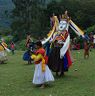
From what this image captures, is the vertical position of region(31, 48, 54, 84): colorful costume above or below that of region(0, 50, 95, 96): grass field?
above

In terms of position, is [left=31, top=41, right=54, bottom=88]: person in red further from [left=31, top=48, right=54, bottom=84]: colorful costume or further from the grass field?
the grass field

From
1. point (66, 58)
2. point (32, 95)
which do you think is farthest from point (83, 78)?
point (32, 95)

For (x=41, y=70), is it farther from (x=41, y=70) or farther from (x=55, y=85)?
(x=55, y=85)

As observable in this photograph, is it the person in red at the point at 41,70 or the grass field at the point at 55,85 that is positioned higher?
the person in red at the point at 41,70

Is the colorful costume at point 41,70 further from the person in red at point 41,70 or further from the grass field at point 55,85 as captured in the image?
the grass field at point 55,85

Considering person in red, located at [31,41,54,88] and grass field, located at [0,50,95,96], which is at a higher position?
person in red, located at [31,41,54,88]

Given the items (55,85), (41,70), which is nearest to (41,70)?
(41,70)

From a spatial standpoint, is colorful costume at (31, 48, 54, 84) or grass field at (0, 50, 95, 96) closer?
grass field at (0, 50, 95, 96)

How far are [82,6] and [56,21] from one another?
51.9 meters

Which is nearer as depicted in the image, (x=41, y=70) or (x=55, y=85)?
(x=41, y=70)

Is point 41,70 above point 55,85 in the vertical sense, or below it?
above

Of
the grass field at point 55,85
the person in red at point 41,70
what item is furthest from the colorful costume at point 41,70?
the grass field at point 55,85

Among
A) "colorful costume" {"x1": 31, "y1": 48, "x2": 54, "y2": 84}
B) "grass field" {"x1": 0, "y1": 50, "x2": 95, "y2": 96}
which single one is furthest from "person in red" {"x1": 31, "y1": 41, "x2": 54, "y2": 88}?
"grass field" {"x1": 0, "y1": 50, "x2": 95, "y2": 96}

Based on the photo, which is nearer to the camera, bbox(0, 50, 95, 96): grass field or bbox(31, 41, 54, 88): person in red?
bbox(0, 50, 95, 96): grass field
